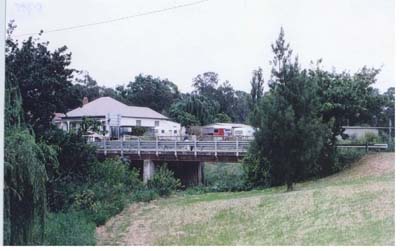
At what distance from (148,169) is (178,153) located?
1.32 feet

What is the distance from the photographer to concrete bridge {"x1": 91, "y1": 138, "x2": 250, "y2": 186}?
16.8 feet

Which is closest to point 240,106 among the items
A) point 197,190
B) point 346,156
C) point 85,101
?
point 197,190

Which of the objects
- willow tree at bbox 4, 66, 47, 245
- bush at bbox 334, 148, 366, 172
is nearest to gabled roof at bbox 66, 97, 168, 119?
willow tree at bbox 4, 66, 47, 245

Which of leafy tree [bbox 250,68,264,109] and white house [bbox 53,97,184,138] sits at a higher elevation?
leafy tree [bbox 250,68,264,109]

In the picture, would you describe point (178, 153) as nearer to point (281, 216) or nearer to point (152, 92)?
point (152, 92)

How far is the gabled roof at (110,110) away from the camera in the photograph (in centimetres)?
490

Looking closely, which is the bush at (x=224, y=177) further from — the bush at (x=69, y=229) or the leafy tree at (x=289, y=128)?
the bush at (x=69, y=229)

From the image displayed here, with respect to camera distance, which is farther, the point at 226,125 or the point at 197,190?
the point at 197,190

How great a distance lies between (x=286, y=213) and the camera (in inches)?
182

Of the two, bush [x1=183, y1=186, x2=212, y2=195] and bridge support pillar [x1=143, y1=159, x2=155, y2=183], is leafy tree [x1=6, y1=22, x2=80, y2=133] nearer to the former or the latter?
bridge support pillar [x1=143, y1=159, x2=155, y2=183]

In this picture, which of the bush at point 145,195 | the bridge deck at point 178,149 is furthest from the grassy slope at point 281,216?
the bridge deck at point 178,149

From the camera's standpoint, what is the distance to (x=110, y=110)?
4.96 meters

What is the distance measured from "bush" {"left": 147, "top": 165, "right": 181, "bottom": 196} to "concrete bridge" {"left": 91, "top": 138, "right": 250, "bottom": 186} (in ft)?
0.19

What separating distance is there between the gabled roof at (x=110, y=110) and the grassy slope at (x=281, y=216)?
0.99m
